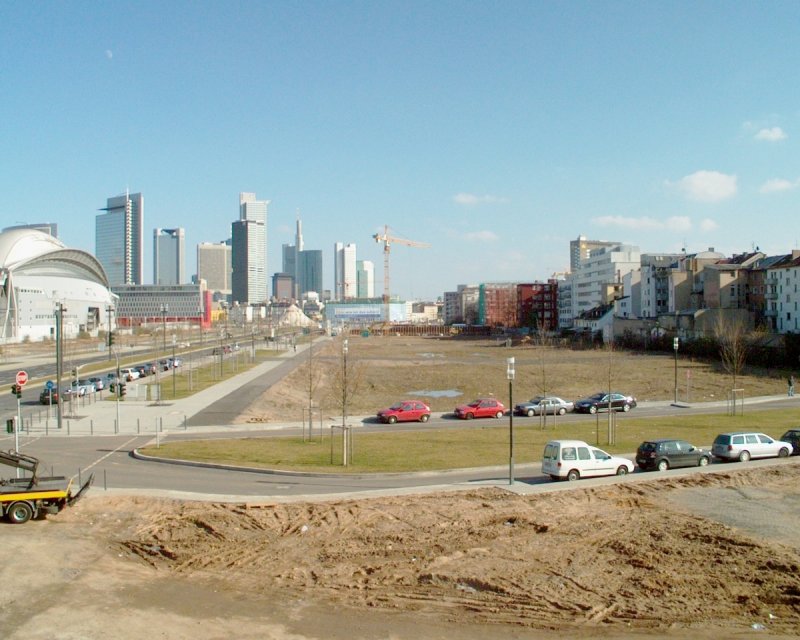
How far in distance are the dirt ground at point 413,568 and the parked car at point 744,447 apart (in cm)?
620

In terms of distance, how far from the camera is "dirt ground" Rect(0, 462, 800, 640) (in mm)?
12492

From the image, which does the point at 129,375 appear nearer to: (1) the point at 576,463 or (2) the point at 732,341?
(1) the point at 576,463

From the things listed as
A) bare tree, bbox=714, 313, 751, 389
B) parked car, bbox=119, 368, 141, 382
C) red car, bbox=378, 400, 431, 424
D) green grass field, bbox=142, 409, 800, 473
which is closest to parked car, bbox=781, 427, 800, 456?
green grass field, bbox=142, 409, 800, 473

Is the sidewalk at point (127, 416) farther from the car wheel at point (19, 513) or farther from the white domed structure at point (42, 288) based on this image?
the white domed structure at point (42, 288)

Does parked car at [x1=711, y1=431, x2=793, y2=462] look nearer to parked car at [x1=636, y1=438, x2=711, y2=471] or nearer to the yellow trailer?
parked car at [x1=636, y1=438, x2=711, y2=471]

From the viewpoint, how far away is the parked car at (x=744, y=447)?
27859mm

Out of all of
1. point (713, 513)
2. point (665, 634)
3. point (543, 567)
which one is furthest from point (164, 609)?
point (713, 513)

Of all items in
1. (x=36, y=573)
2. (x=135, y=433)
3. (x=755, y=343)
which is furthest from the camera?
(x=755, y=343)

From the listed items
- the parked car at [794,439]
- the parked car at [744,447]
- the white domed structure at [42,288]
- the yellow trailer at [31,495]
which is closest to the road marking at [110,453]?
the yellow trailer at [31,495]

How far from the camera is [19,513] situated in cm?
1872

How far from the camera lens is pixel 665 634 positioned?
12023 millimetres

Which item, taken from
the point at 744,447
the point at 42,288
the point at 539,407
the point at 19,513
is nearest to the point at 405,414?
the point at 539,407

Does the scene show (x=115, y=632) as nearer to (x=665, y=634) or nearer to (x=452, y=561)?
(x=452, y=561)

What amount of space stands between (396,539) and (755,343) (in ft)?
244
